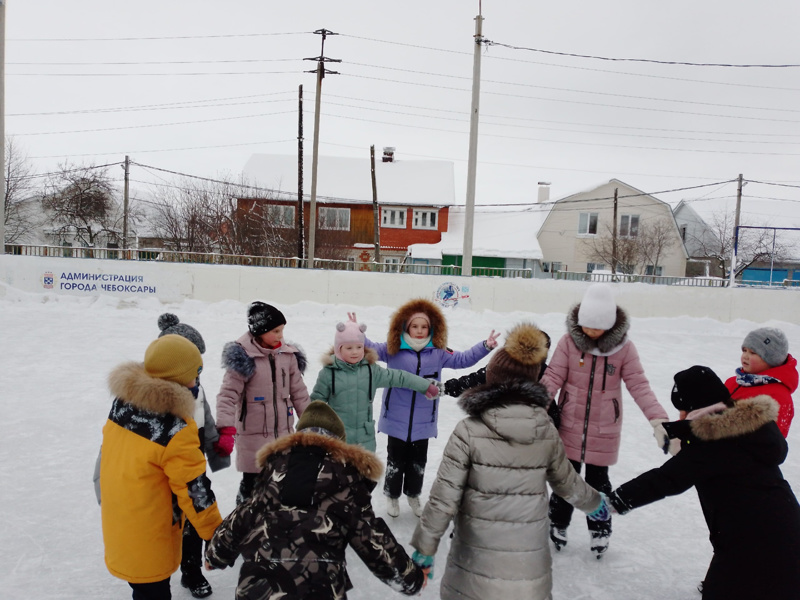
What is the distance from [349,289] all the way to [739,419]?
33.1ft

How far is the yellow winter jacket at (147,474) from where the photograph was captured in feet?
6.57

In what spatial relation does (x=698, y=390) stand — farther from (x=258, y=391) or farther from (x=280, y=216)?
(x=280, y=216)

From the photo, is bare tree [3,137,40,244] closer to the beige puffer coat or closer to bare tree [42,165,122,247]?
bare tree [42,165,122,247]

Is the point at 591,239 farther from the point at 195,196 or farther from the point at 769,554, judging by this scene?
the point at 769,554

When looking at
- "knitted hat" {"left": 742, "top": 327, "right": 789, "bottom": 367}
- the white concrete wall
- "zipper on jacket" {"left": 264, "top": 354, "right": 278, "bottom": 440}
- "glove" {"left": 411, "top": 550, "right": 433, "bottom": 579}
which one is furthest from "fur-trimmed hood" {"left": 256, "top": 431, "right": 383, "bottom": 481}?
the white concrete wall

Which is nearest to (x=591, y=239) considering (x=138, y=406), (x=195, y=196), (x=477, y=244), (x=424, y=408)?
(x=477, y=244)

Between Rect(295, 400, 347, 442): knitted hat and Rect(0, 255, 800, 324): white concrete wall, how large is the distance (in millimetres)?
9954

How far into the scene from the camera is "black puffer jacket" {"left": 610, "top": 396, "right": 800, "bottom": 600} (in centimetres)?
198

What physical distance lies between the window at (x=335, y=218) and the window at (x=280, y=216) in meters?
1.98

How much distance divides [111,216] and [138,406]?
3268 cm

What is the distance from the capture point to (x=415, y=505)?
12.0ft

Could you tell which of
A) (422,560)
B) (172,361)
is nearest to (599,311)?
(422,560)

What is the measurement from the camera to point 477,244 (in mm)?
27641

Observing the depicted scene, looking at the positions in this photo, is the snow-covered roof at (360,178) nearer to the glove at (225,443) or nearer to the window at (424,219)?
the window at (424,219)
